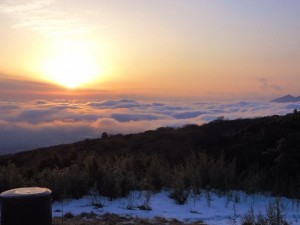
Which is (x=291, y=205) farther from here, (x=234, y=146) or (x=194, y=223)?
(x=234, y=146)

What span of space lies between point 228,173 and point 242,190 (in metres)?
0.56

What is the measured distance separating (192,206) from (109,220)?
2.11 meters

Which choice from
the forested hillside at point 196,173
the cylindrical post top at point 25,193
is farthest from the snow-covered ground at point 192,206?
the cylindrical post top at point 25,193

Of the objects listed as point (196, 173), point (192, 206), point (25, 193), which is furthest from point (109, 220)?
point (196, 173)

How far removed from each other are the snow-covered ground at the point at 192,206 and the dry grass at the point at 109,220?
30cm

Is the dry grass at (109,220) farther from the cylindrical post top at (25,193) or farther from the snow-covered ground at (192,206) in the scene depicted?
the cylindrical post top at (25,193)

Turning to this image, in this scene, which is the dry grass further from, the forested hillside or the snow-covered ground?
the forested hillside

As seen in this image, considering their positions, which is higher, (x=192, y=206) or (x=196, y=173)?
(x=196, y=173)

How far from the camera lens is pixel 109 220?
8.60 m

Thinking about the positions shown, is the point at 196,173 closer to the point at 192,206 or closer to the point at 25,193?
the point at 192,206

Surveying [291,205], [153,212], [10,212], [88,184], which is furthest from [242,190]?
[10,212]

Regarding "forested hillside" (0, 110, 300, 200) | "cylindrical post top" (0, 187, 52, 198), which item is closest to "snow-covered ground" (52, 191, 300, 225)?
"forested hillside" (0, 110, 300, 200)

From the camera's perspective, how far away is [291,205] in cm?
1041

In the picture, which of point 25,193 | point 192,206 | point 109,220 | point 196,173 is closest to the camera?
point 25,193
